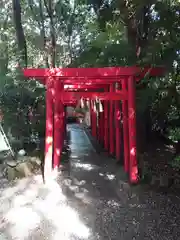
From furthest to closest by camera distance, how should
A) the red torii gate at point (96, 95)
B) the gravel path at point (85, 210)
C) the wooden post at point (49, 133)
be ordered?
the wooden post at point (49, 133) → the red torii gate at point (96, 95) → the gravel path at point (85, 210)

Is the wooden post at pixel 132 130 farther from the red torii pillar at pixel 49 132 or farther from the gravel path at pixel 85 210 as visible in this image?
the red torii pillar at pixel 49 132

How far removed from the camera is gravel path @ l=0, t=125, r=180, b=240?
4.30 metres

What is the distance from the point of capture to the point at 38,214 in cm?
504

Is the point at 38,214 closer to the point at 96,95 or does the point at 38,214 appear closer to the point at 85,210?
the point at 85,210

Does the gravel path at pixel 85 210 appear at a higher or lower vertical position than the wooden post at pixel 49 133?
lower

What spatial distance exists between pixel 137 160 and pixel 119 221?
2025 mm

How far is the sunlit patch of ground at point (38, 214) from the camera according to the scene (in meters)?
4.33

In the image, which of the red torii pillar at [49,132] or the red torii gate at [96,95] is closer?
the red torii gate at [96,95]

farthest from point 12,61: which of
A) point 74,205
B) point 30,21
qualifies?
point 74,205

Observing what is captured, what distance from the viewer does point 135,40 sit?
23.3 feet

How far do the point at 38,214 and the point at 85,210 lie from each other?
0.84m

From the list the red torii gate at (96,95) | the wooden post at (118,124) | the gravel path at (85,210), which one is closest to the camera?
the gravel path at (85,210)

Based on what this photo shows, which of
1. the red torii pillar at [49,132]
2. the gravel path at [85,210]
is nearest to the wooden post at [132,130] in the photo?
the gravel path at [85,210]

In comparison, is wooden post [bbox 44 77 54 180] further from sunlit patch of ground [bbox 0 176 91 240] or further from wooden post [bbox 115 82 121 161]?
wooden post [bbox 115 82 121 161]
